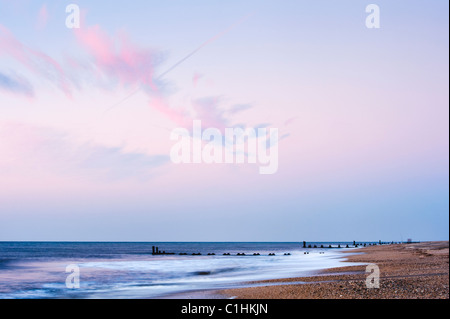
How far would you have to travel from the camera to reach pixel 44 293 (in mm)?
30922

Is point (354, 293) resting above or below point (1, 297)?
above
